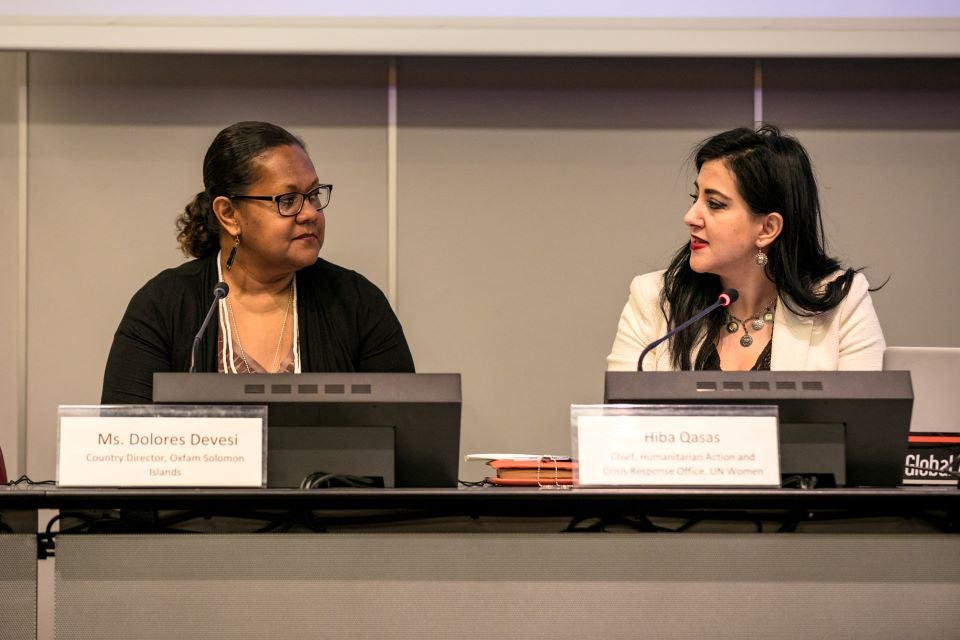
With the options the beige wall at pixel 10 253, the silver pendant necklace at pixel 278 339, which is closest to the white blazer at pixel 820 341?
the silver pendant necklace at pixel 278 339

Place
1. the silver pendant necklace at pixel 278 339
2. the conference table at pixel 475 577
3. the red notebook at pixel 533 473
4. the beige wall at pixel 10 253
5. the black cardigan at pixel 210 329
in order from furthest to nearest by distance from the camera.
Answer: the beige wall at pixel 10 253, the silver pendant necklace at pixel 278 339, the black cardigan at pixel 210 329, the red notebook at pixel 533 473, the conference table at pixel 475 577

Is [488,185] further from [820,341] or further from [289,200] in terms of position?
[820,341]

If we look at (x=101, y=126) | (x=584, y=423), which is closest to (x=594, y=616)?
(x=584, y=423)

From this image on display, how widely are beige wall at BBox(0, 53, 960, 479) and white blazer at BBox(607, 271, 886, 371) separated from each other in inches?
35.1

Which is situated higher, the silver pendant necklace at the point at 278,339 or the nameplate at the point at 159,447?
the silver pendant necklace at the point at 278,339

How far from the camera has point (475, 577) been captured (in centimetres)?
117

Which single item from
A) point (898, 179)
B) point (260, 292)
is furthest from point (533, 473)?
point (898, 179)

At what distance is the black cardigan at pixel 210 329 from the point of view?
1.98 metres

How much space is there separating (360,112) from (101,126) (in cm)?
72

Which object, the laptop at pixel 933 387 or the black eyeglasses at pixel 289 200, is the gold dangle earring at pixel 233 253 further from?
the laptop at pixel 933 387

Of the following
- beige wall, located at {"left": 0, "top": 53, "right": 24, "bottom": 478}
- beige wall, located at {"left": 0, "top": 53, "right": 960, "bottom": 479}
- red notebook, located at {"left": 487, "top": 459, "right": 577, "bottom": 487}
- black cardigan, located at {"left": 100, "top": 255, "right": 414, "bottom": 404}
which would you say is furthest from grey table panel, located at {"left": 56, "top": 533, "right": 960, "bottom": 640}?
beige wall, located at {"left": 0, "top": 53, "right": 24, "bottom": 478}

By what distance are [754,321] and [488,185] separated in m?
1.09

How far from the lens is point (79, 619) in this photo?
1.15 meters

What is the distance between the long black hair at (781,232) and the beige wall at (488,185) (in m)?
0.85
